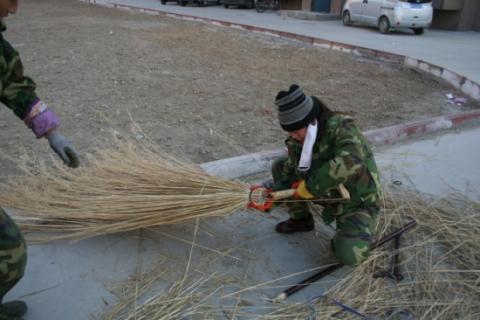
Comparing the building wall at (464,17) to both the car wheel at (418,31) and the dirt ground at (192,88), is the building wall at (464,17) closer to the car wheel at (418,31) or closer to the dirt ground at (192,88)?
the car wheel at (418,31)

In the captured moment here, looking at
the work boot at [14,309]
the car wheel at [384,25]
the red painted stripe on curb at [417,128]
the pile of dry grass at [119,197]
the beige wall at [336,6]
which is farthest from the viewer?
the beige wall at [336,6]

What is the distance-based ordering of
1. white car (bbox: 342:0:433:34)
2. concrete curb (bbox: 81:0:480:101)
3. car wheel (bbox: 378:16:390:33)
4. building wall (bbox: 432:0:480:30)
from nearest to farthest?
concrete curb (bbox: 81:0:480:101) → white car (bbox: 342:0:433:34) → car wheel (bbox: 378:16:390:33) → building wall (bbox: 432:0:480:30)

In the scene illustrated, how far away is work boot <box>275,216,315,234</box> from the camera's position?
2377 mm

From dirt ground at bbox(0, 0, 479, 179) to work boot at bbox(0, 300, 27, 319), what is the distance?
1323 mm

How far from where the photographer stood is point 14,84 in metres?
1.82

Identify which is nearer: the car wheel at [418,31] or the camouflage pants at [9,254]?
the camouflage pants at [9,254]

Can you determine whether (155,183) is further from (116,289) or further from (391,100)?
(391,100)

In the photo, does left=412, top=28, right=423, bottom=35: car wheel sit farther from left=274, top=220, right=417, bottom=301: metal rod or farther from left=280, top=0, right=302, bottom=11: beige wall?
left=274, top=220, right=417, bottom=301: metal rod

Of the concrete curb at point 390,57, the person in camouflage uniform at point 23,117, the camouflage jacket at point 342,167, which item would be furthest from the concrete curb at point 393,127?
the person in camouflage uniform at point 23,117

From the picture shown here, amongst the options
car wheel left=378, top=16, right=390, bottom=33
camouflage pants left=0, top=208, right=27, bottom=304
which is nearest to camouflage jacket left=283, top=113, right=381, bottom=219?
camouflage pants left=0, top=208, right=27, bottom=304

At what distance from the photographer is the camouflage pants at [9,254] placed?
151 centimetres

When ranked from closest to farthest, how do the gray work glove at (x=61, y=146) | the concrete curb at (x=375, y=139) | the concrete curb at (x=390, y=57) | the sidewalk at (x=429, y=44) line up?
the gray work glove at (x=61, y=146) → the concrete curb at (x=375, y=139) → the concrete curb at (x=390, y=57) → the sidewalk at (x=429, y=44)

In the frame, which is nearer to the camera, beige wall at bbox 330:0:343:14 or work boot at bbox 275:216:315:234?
work boot at bbox 275:216:315:234

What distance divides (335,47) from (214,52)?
7.70ft
